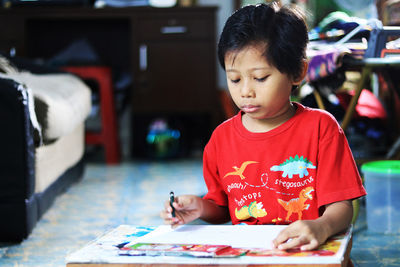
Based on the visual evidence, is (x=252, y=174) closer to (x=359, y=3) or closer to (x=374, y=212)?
(x=374, y=212)

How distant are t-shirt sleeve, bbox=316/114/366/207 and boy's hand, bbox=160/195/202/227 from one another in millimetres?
223

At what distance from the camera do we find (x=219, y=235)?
3.35 feet

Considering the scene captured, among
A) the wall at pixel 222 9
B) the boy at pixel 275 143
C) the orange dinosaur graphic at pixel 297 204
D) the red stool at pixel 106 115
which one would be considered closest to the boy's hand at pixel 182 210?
the boy at pixel 275 143

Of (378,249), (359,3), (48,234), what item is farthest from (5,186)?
(359,3)

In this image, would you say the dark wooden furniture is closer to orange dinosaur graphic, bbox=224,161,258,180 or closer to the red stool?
the red stool

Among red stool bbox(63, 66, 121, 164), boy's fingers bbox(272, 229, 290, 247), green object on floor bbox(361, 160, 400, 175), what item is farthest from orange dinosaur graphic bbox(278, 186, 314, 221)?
red stool bbox(63, 66, 121, 164)

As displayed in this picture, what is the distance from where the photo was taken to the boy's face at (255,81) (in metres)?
1.09

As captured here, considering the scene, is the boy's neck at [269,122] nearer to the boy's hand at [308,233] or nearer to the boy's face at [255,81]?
the boy's face at [255,81]

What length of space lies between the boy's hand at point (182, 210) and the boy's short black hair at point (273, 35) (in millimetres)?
274

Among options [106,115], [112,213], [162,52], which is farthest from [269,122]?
[162,52]

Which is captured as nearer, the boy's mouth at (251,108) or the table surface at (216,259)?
the table surface at (216,259)

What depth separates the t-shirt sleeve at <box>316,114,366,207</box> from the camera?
1077 millimetres

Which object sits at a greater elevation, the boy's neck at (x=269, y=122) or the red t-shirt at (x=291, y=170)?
the boy's neck at (x=269, y=122)

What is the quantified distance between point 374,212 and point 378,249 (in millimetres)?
252
